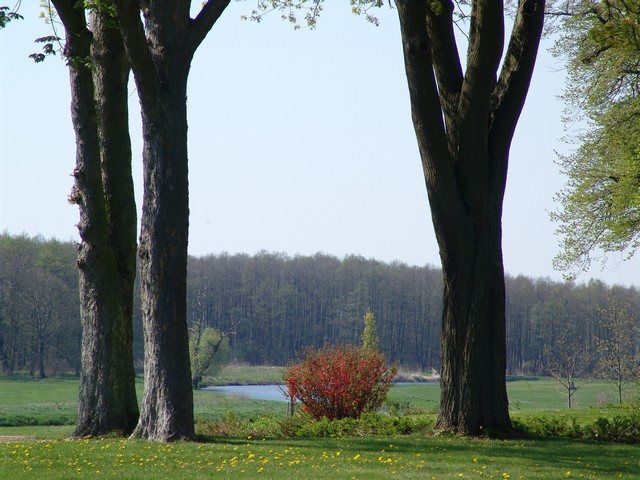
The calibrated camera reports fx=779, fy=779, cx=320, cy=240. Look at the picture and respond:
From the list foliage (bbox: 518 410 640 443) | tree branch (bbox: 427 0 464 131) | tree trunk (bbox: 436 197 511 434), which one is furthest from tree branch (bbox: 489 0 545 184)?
foliage (bbox: 518 410 640 443)

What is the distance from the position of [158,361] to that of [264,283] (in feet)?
251

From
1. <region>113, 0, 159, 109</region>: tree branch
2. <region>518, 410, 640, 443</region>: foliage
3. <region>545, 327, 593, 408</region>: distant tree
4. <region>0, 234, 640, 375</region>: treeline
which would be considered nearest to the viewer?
<region>113, 0, 159, 109</region>: tree branch

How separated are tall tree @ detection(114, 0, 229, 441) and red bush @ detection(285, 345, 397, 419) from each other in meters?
4.53

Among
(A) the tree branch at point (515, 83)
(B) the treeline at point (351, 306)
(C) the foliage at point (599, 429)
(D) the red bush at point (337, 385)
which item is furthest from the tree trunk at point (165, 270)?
(B) the treeline at point (351, 306)

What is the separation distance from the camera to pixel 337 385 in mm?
14875

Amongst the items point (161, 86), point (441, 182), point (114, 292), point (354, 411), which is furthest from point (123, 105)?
point (354, 411)

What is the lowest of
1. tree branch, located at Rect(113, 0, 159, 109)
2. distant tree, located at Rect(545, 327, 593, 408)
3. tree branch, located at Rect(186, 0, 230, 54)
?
distant tree, located at Rect(545, 327, 593, 408)

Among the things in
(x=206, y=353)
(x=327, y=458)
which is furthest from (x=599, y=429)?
(x=206, y=353)

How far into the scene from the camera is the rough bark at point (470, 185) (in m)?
11.5

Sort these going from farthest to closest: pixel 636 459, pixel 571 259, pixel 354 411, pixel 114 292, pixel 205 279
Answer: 1. pixel 205 279
2. pixel 571 259
3. pixel 354 411
4. pixel 114 292
5. pixel 636 459

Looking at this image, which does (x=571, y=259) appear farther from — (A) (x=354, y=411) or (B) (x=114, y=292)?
(B) (x=114, y=292)

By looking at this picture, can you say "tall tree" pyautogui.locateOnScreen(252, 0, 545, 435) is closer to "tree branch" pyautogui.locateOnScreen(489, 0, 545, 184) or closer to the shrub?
"tree branch" pyautogui.locateOnScreen(489, 0, 545, 184)

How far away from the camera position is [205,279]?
82.9 metres

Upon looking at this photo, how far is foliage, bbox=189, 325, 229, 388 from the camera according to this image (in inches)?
2053
